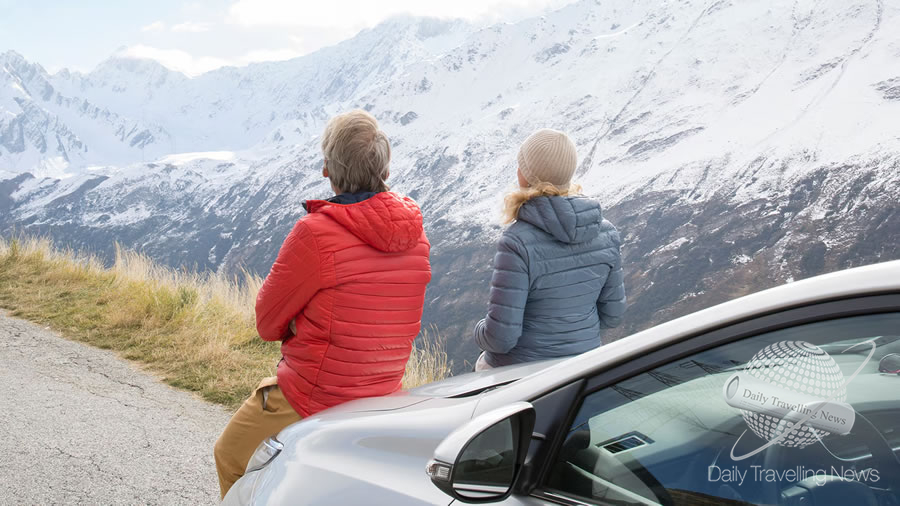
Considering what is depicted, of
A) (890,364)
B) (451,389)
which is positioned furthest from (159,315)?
(890,364)

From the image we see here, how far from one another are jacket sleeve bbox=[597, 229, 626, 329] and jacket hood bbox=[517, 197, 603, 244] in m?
0.23

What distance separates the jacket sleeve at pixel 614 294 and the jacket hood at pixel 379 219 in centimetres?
102

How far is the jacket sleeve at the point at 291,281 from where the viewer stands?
2.22 meters

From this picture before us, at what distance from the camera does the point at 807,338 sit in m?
1.03

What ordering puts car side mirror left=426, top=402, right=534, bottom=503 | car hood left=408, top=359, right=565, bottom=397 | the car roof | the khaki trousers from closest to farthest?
the car roof
car side mirror left=426, top=402, right=534, bottom=503
car hood left=408, top=359, right=565, bottom=397
the khaki trousers

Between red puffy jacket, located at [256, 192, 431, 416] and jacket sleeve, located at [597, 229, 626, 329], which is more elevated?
red puffy jacket, located at [256, 192, 431, 416]

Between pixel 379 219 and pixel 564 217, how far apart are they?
2.65 feet

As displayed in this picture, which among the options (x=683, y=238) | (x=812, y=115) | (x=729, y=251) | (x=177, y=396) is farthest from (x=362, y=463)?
(x=812, y=115)

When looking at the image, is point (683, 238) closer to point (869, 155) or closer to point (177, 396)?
point (869, 155)

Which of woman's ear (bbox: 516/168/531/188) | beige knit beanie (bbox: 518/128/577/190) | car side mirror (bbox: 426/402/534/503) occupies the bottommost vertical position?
car side mirror (bbox: 426/402/534/503)

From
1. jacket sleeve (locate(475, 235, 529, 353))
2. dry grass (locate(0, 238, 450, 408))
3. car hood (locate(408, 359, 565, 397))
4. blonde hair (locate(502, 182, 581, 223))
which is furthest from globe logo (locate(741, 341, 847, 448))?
dry grass (locate(0, 238, 450, 408))

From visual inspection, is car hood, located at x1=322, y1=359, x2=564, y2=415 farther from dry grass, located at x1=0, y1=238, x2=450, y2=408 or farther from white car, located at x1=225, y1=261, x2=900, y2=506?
dry grass, located at x1=0, y1=238, x2=450, y2=408

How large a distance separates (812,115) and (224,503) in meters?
156

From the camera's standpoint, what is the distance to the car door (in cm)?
99
